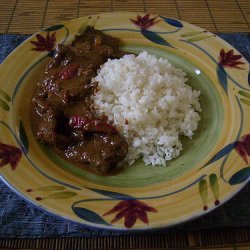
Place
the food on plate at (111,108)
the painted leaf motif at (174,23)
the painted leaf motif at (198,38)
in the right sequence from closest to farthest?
the food on plate at (111,108), the painted leaf motif at (198,38), the painted leaf motif at (174,23)

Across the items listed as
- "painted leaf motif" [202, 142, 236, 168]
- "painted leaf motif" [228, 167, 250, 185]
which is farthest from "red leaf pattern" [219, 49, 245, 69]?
"painted leaf motif" [228, 167, 250, 185]

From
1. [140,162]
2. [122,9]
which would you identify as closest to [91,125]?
[140,162]

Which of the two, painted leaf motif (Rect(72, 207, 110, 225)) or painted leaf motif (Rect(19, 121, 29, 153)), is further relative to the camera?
painted leaf motif (Rect(19, 121, 29, 153))

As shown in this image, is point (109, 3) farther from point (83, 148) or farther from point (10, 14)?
point (83, 148)

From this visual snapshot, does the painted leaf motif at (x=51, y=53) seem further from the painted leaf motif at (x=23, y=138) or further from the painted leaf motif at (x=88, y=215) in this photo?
the painted leaf motif at (x=88, y=215)

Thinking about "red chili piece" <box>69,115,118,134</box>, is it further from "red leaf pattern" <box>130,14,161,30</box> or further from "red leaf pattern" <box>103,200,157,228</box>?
"red leaf pattern" <box>130,14,161,30</box>

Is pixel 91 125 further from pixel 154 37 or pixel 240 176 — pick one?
pixel 154 37

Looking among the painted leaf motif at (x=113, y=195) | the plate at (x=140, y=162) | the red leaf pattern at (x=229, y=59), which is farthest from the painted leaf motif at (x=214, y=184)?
the red leaf pattern at (x=229, y=59)

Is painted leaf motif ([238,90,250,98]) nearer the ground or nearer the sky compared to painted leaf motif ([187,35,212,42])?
nearer the ground
